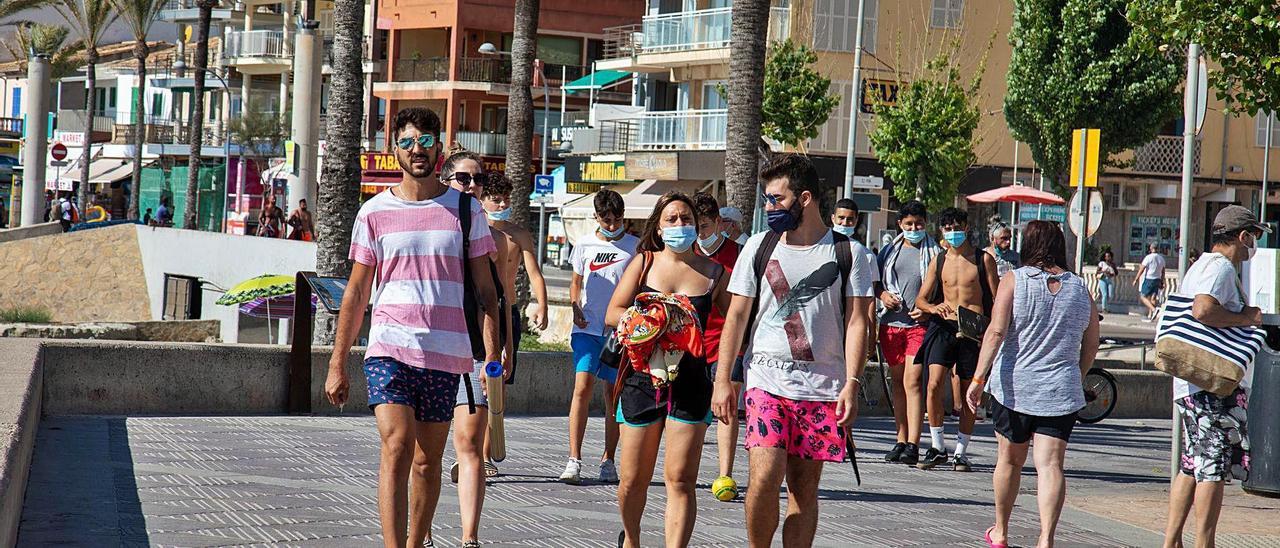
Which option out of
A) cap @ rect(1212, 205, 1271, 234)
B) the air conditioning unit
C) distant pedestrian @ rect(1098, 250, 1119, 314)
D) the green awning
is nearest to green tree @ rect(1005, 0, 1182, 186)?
distant pedestrian @ rect(1098, 250, 1119, 314)

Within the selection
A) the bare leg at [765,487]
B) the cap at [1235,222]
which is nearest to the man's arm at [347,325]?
the bare leg at [765,487]

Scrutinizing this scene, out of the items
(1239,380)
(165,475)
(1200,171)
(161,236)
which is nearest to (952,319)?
(1239,380)

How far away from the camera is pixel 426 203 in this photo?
6.11m

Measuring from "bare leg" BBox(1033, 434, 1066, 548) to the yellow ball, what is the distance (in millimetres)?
1925

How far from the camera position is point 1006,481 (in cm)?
764

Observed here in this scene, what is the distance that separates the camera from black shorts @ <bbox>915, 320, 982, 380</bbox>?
1113 cm

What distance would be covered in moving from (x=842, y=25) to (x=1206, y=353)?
122 feet

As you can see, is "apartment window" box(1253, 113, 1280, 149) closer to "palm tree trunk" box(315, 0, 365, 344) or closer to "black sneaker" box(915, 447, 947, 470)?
"palm tree trunk" box(315, 0, 365, 344)

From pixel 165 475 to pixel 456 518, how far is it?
6.31ft

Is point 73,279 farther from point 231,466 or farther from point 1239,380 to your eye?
point 1239,380

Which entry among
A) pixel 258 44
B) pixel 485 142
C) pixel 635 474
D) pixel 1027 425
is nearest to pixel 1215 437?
pixel 1027 425

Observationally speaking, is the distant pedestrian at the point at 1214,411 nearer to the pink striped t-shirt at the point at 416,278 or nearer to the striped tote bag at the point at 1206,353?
the striped tote bag at the point at 1206,353

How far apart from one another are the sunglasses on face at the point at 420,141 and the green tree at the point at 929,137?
33.2 meters

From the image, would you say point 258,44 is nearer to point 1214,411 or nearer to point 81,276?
point 81,276
